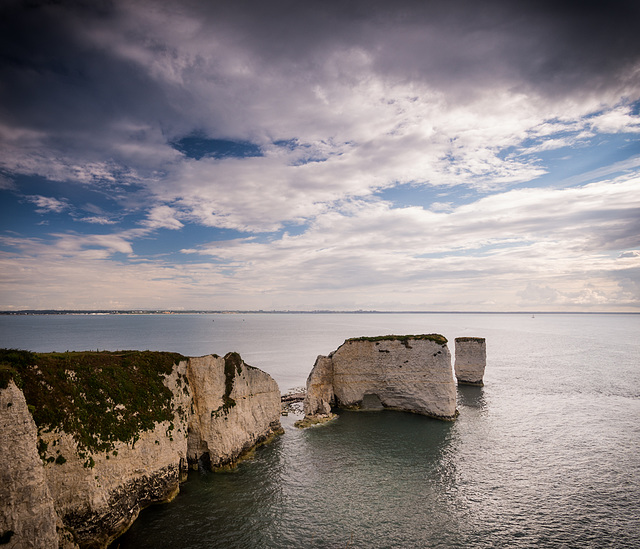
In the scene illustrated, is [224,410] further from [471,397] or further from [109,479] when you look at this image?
[471,397]

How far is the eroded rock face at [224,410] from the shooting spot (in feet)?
86.2

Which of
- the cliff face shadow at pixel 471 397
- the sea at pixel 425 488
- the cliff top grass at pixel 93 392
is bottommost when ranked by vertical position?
the cliff face shadow at pixel 471 397

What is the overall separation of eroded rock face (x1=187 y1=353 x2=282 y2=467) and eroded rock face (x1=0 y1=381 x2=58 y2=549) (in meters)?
11.9

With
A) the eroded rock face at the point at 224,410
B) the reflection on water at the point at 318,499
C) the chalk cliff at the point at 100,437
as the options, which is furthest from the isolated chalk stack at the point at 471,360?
the chalk cliff at the point at 100,437

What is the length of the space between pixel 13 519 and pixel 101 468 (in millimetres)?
4730

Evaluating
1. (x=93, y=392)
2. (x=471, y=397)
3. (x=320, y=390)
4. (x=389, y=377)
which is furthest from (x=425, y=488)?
(x=471, y=397)

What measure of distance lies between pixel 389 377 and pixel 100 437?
→ 104ft

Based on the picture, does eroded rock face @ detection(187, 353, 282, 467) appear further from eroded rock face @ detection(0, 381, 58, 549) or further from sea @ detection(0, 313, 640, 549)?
eroded rock face @ detection(0, 381, 58, 549)

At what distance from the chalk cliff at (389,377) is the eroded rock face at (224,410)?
37.1 ft

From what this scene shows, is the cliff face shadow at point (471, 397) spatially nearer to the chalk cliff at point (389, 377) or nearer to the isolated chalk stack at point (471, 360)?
the isolated chalk stack at point (471, 360)

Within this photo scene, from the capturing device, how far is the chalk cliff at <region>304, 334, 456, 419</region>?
39.7m

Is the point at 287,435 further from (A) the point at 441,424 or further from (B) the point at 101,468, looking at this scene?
(B) the point at 101,468

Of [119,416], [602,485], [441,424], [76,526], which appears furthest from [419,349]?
[76,526]

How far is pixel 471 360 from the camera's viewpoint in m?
58.2
